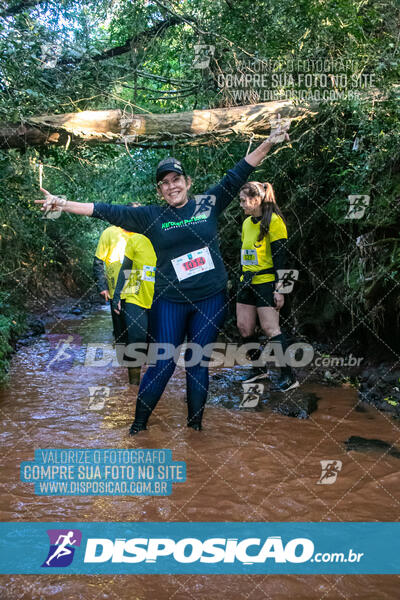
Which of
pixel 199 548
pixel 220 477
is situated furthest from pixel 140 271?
pixel 199 548

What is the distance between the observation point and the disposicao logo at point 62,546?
238 cm

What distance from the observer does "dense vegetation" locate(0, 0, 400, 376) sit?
5.11 meters

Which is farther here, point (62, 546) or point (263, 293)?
point (263, 293)

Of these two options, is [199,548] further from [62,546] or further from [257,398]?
[257,398]

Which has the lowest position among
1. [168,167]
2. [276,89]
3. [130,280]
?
[130,280]

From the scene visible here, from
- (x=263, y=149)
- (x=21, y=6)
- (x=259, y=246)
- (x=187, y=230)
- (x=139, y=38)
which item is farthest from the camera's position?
(x=139, y=38)

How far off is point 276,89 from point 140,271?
118 inches

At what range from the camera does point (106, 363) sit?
6.70 meters

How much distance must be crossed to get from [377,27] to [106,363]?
5395 mm

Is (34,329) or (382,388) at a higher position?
(382,388)

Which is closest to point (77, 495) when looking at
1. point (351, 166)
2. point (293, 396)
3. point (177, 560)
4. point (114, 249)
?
point (177, 560)

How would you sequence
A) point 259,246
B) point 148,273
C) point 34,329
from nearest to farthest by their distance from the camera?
point 259,246
point 148,273
point 34,329

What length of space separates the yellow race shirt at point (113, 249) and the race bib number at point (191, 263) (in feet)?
6.67

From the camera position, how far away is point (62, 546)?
249 cm
